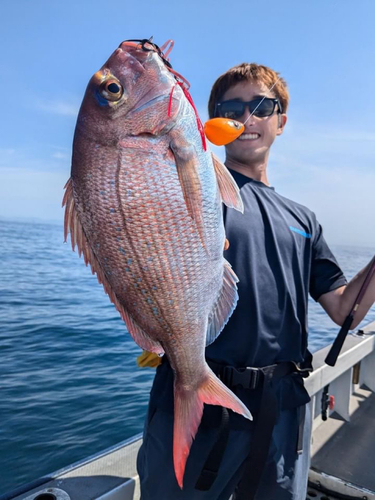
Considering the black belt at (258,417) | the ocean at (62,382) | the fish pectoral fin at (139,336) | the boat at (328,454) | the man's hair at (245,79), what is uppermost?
the man's hair at (245,79)

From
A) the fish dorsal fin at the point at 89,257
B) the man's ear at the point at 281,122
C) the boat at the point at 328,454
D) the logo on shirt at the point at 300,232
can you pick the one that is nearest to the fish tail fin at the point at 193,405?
the fish dorsal fin at the point at 89,257

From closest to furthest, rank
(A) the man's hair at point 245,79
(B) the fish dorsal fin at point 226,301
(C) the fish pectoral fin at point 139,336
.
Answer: (C) the fish pectoral fin at point 139,336 → (B) the fish dorsal fin at point 226,301 → (A) the man's hair at point 245,79

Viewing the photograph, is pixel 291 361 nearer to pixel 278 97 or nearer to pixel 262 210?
pixel 262 210

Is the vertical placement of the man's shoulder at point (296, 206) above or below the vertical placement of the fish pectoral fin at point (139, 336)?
above

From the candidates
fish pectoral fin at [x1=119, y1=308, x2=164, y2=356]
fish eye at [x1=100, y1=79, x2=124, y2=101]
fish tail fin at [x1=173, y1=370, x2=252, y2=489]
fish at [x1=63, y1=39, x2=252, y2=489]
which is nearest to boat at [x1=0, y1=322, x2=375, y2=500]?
fish tail fin at [x1=173, y1=370, x2=252, y2=489]

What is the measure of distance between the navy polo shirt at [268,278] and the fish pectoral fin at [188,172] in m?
0.68

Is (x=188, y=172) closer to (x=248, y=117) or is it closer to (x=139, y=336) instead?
(x=139, y=336)

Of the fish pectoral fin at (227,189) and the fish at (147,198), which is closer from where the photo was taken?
the fish at (147,198)

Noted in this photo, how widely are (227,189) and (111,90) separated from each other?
493 millimetres

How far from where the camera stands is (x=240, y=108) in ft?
6.86

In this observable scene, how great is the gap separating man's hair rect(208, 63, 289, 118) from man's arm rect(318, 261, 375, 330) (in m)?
1.10

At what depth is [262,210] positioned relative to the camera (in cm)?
207

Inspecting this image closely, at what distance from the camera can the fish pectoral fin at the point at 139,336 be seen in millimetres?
1360

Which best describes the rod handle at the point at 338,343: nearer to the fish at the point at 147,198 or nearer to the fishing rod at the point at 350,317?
the fishing rod at the point at 350,317
